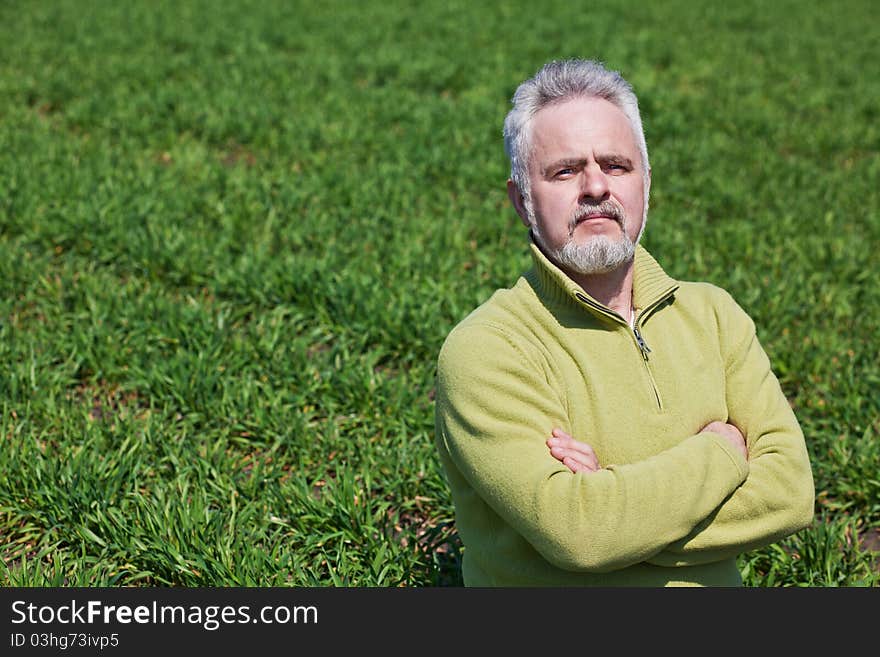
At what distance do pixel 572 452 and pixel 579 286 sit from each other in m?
0.46

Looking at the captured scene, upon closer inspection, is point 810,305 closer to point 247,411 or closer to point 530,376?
point 247,411

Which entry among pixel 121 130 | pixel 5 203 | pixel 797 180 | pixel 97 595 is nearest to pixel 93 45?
pixel 121 130

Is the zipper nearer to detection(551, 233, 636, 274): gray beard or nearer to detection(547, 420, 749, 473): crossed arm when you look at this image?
detection(551, 233, 636, 274): gray beard

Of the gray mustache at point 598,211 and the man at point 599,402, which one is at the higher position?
the gray mustache at point 598,211

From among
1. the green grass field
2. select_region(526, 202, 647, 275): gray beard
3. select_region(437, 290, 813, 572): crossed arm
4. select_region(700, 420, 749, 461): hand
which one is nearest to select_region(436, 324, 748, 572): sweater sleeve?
select_region(437, 290, 813, 572): crossed arm

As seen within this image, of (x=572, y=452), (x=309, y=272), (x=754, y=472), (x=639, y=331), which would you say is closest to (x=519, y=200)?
(x=639, y=331)

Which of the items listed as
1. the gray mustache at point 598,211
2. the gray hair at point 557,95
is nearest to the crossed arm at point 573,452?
the gray mustache at point 598,211

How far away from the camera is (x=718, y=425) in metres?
2.45

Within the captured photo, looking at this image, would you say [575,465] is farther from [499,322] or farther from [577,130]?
[577,130]

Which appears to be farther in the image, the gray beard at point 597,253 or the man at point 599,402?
the gray beard at point 597,253

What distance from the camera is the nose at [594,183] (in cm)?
235

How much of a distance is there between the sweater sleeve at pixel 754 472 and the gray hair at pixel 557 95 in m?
0.61

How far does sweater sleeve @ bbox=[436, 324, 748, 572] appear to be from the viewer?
2.14m

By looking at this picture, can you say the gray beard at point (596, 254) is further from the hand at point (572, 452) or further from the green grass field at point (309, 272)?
the green grass field at point (309, 272)
